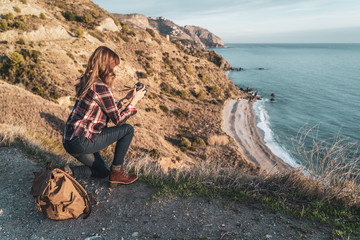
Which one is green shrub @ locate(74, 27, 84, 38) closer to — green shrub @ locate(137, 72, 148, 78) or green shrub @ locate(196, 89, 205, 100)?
green shrub @ locate(137, 72, 148, 78)

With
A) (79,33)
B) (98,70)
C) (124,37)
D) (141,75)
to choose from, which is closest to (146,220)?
(98,70)

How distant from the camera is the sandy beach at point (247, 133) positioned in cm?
2662

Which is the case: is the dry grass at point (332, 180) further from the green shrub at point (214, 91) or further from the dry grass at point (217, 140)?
the green shrub at point (214, 91)

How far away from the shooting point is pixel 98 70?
3.24 meters

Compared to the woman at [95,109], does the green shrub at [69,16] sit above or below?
above

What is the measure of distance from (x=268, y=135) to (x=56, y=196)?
1396 inches

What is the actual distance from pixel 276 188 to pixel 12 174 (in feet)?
20.7

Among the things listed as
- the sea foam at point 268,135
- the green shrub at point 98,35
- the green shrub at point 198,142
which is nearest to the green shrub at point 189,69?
the sea foam at point 268,135

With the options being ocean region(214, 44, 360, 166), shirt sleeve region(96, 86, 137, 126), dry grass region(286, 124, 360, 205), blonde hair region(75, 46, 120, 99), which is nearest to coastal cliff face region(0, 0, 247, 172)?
shirt sleeve region(96, 86, 137, 126)

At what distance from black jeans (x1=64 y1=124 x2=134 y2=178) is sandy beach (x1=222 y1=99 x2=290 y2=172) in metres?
17.8

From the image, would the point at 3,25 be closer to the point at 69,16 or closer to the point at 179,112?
the point at 69,16

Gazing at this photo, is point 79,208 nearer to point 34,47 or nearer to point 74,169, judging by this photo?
point 74,169

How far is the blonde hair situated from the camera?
10.4 feet

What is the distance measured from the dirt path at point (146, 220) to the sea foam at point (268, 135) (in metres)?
21.0
